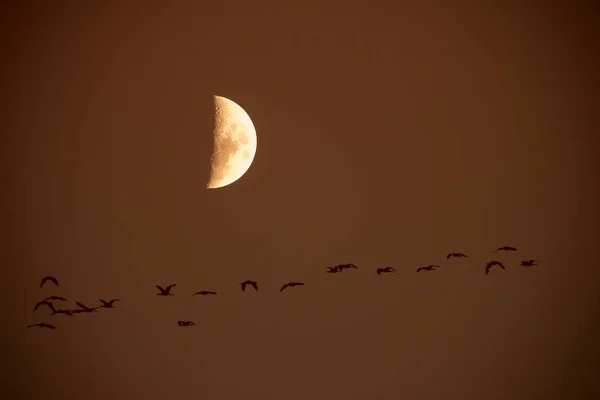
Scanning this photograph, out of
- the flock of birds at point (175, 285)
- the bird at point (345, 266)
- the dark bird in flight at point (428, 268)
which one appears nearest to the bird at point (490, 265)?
the flock of birds at point (175, 285)

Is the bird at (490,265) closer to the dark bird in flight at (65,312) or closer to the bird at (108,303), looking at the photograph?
the bird at (108,303)

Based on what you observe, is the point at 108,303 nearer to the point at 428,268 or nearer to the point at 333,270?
the point at 333,270

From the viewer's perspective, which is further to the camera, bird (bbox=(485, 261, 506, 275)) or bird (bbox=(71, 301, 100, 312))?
bird (bbox=(485, 261, 506, 275))

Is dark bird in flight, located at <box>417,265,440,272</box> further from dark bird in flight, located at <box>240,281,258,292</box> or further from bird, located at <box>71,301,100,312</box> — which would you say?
bird, located at <box>71,301,100,312</box>

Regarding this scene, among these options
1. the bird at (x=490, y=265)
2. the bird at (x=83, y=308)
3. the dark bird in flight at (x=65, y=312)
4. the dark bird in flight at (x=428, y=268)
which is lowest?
the dark bird in flight at (x=65, y=312)

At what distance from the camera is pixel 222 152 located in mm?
2414

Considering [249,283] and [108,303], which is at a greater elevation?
[249,283]

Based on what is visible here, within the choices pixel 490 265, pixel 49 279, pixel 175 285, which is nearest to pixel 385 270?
pixel 490 265

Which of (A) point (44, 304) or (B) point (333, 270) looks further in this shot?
(B) point (333, 270)

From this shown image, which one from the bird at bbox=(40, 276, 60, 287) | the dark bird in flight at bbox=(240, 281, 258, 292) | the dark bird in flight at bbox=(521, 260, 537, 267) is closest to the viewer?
the bird at bbox=(40, 276, 60, 287)

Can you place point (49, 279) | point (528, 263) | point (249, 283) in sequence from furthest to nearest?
point (528, 263)
point (249, 283)
point (49, 279)

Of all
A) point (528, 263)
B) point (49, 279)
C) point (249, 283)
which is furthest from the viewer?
point (528, 263)

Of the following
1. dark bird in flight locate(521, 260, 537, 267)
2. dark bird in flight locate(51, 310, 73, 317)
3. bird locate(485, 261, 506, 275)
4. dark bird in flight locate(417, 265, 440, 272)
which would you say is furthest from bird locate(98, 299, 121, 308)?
dark bird in flight locate(521, 260, 537, 267)

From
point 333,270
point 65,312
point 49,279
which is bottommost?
point 65,312
